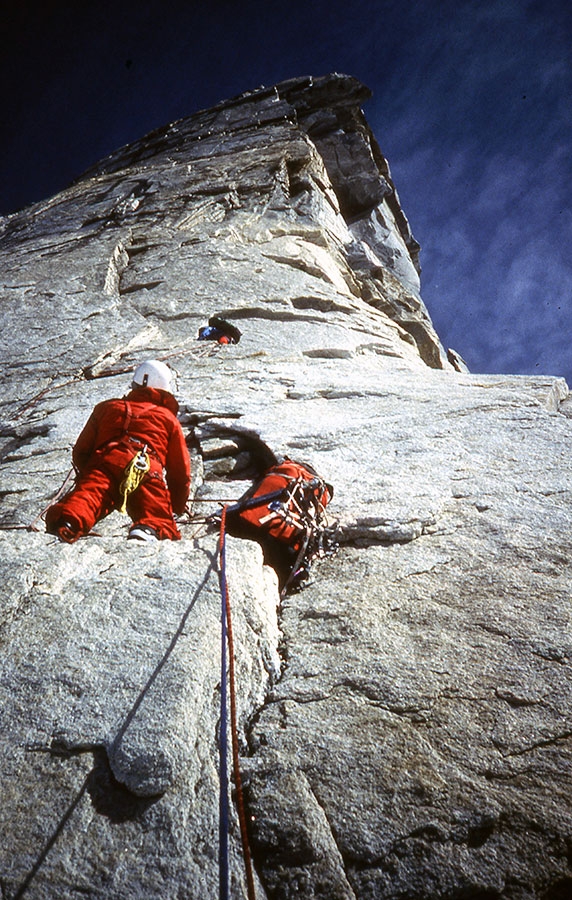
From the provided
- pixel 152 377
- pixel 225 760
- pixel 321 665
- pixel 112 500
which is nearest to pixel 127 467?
pixel 112 500

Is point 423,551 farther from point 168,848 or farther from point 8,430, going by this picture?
point 8,430

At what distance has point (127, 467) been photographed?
11.0 ft

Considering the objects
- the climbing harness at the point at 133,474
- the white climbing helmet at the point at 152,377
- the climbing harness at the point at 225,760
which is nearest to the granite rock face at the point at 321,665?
the climbing harness at the point at 225,760

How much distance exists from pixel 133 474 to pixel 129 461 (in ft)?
0.37

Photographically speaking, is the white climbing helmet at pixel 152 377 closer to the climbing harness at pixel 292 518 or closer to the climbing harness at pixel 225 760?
the climbing harness at pixel 292 518

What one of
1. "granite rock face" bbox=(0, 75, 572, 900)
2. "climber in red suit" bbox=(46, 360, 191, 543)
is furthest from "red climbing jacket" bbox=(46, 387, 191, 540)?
"granite rock face" bbox=(0, 75, 572, 900)

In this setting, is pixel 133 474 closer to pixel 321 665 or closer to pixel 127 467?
pixel 127 467

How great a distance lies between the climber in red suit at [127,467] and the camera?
9.91 ft

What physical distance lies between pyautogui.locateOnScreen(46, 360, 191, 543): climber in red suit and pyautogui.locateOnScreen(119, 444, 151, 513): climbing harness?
0.01 meters

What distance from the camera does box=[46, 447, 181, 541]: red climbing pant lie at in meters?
2.96

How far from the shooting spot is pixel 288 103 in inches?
787

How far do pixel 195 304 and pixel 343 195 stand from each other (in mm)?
13461

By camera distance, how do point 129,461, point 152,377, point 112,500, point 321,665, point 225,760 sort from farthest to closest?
point 152,377, point 129,461, point 112,500, point 321,665, point 225,760

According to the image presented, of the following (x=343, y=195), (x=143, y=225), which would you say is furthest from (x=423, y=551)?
(x=343, y=195)
